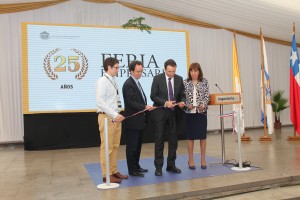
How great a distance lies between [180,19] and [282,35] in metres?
3.34

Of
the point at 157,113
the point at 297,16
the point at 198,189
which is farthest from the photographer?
the point at 297,16

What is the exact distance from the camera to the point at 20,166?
5.03m

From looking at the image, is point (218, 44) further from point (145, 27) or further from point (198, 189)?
point (198, 189)

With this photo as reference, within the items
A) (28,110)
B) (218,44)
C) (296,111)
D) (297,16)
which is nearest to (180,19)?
(218,44)

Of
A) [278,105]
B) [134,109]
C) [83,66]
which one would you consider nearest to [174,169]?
[134,109]

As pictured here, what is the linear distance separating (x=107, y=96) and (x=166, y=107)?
0.74 meters

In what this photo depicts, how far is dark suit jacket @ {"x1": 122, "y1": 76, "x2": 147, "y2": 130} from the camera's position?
3688 millimetres

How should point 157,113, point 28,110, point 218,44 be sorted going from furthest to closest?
point 218,44 → point 28,110 → point 157,113

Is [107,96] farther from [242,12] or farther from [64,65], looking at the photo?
[242,12]

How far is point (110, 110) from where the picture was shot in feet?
11.0

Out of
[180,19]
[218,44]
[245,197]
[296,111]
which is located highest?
[180,19]

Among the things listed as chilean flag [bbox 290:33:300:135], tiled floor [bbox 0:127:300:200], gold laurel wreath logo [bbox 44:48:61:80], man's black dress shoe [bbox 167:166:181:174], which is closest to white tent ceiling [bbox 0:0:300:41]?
chilean flag [bbox 290:33:300:135]

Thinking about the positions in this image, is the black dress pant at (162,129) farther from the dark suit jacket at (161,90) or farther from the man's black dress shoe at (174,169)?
the man's black dress shoe at (174,169)

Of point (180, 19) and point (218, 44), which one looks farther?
point (218, 44)
